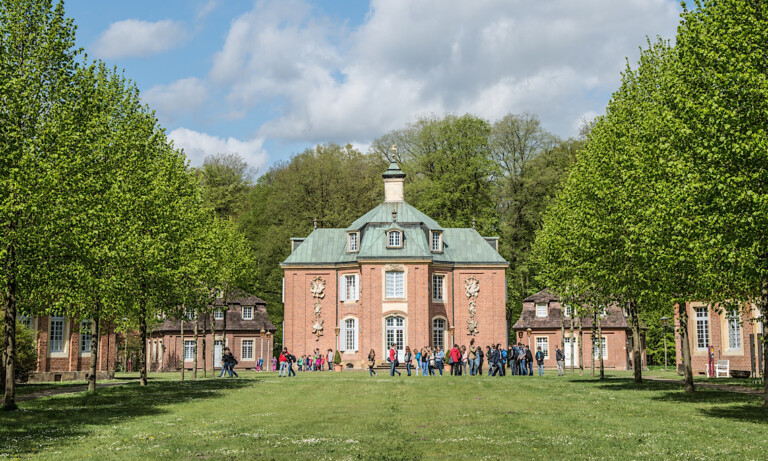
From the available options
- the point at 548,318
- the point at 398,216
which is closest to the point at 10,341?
the point at 398,216

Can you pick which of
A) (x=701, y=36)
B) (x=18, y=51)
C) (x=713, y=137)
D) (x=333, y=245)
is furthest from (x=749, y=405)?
(x=333, y=245)

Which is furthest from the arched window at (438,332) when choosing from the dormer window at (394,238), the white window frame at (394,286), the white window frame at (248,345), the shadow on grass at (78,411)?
the shadow on grass at (78,411)

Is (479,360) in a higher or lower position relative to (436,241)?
lower

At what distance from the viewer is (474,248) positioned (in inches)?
2334

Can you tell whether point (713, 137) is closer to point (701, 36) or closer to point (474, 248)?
point (701, 36)

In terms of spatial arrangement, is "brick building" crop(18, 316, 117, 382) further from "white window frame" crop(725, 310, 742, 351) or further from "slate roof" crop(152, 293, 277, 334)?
"white window frame" crop(725, 310, 742, 351)

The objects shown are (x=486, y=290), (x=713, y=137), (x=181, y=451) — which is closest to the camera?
(x=181, y=451)

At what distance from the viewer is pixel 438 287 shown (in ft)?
188

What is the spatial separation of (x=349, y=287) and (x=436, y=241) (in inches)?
292

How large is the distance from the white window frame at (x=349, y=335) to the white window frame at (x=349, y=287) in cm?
160

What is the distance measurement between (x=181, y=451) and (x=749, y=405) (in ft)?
49.5

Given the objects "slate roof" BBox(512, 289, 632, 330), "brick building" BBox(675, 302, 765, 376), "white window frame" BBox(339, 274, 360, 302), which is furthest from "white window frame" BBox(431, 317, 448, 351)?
"brick building" BBox(675, 302, 765, 376)

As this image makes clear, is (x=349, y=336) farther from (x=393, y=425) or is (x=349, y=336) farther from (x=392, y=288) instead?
(x=393, y=425)

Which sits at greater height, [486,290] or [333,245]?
[333,245]
